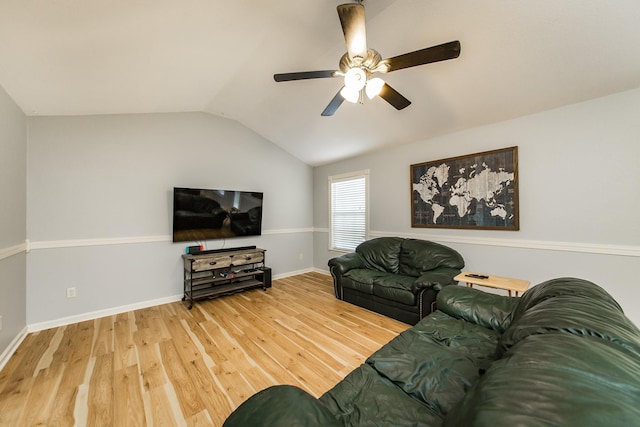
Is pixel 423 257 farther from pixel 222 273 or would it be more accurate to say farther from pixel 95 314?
pixel 95 314

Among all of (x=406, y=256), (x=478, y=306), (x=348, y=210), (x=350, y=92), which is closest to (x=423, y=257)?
(x=406, y=256)

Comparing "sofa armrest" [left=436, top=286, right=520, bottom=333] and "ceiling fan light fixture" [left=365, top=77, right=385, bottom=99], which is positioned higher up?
"ceiling fan light fixture" [left=365, top=77, right=385, bottom=99]

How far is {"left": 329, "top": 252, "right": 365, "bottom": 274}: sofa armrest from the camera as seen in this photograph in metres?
3.58

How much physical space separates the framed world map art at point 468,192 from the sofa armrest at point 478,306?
1.32m

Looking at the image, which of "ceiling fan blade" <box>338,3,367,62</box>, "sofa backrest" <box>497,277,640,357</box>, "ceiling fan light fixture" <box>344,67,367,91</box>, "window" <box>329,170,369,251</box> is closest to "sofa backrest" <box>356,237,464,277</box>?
"window" <box>329,170,369,251</box>

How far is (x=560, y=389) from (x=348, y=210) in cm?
430

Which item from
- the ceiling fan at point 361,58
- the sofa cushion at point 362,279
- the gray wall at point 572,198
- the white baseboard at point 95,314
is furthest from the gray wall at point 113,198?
the gray wall at point 572,198

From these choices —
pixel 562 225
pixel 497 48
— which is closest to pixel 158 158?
pixel 497 48

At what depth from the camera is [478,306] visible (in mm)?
1882

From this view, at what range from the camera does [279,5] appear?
1920 mm

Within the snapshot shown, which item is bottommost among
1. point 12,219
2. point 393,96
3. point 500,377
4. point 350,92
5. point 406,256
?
point 406,256

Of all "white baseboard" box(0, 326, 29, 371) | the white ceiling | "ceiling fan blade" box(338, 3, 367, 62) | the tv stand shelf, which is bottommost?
"white baseboard" box(0, 326, 29, 371)

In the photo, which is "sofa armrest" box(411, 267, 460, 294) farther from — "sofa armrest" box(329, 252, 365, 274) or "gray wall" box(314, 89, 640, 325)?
"sofa armrest" box(329, 252, 365, 274)

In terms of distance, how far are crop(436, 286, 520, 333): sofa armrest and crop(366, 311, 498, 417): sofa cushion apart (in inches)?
2.6
